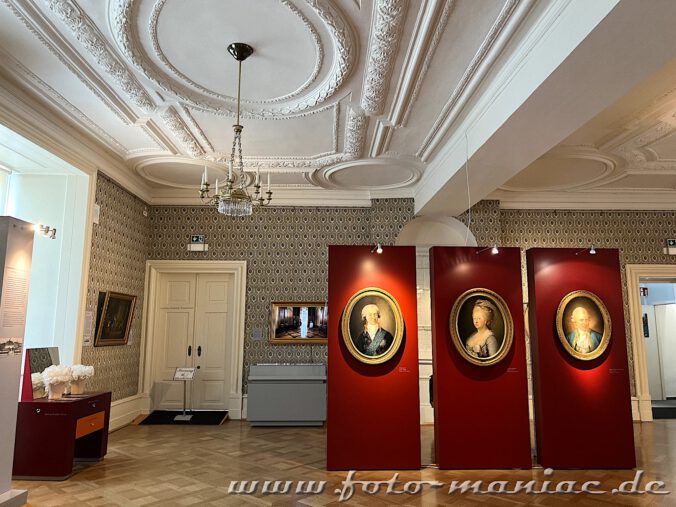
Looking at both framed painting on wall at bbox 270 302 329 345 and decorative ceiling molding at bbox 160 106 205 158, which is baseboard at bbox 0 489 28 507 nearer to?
decorative ceiling molding at bbox 160 106 205 158

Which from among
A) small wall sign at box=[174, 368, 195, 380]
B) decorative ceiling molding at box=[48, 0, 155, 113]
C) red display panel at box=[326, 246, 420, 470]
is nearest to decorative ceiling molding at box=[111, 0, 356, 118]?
decorative ceiling molding at box=[48, 0, 155, 113]

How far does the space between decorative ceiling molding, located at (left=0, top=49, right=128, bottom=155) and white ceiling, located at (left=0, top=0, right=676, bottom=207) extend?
2 cm

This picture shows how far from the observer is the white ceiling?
13.7ft

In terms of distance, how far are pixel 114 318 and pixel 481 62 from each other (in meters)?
6.69

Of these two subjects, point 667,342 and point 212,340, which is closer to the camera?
point 212,340

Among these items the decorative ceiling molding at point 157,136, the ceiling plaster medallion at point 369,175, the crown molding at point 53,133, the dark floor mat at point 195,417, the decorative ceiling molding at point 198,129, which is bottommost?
the dark floor mat at point 195,417

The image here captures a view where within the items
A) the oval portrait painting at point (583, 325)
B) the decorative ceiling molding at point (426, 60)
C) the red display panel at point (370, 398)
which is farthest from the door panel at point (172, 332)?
the oval portrait painting at point (583, 325)

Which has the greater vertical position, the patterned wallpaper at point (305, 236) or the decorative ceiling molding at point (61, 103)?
the decorative ceiling molding at point (61, 103)

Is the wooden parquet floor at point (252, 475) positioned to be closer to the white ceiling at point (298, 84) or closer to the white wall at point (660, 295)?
the white ceiling at point (298, 84)

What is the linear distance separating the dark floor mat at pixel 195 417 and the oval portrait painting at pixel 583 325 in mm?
5897

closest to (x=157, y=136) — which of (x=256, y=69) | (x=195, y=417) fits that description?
(x=256, y=69)

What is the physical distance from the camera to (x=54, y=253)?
277 inches

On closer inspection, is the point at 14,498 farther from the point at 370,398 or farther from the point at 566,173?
the point at 566,173

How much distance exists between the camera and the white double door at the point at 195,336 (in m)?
9.48
